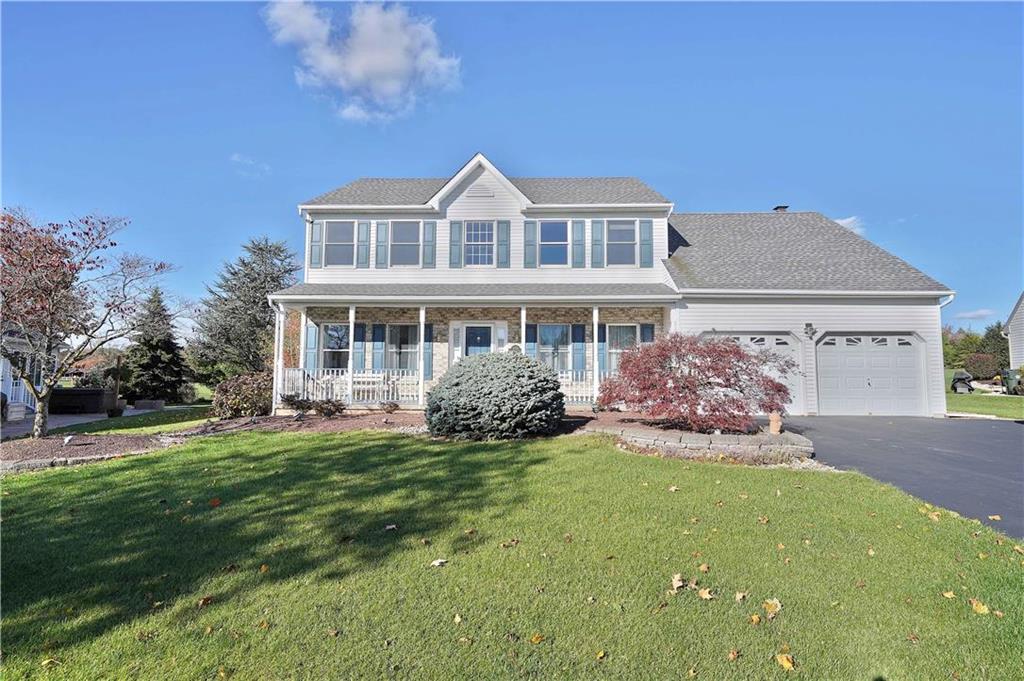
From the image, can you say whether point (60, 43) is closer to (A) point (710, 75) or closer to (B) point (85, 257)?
(B) point (85, 257)

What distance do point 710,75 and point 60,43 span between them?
1388 centimetres

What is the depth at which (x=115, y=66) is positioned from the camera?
9.36 meters

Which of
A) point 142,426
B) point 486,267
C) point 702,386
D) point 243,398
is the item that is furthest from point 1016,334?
point 142,426

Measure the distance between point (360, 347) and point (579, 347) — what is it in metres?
7.23

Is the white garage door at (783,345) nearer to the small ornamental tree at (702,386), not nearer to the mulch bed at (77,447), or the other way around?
the small ornamental tree at (702,386)

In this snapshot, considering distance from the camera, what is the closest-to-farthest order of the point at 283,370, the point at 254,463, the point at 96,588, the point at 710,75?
the point at 96,588
the point at 254,463
the point at 710,75
the point at 283,370

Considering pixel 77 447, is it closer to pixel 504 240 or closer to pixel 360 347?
pixel 360 347

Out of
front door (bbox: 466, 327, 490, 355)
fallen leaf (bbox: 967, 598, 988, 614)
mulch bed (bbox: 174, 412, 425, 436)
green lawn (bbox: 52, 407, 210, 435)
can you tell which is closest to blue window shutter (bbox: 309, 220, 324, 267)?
front door (bbox: 466, 327, 490, 355)

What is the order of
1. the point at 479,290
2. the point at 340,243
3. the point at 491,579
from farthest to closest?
the point at 340,243
the point at 479,290
the point at 491,579

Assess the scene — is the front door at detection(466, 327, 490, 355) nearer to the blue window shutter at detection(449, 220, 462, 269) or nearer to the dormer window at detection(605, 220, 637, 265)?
the blue window shutter at detection(449, 220, 462, 269)

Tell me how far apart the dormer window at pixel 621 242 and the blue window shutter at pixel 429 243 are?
5.75 metres

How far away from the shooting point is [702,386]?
8375 millimetres

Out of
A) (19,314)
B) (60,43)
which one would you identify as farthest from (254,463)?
(60,43)

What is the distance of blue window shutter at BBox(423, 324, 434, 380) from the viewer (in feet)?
50.2
